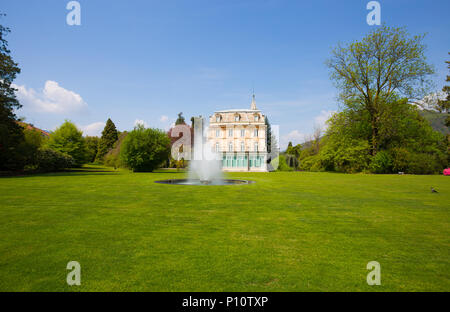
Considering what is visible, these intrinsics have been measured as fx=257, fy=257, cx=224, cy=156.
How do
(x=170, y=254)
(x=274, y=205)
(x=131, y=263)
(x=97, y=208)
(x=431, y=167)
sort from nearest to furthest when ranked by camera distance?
(x=131, y=263)
(x=170, y=254)
(x=97, y=208)
(x=274, y=205)
(x=431, y=167)

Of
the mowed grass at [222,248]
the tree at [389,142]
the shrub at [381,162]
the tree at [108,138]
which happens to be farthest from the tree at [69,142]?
the shrub at [381,162]

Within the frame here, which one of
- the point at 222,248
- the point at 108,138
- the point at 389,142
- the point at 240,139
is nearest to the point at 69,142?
the point at 108,138

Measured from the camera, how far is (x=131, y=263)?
3961mm

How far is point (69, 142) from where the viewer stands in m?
44.3

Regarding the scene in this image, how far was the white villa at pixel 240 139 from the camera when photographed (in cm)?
4900

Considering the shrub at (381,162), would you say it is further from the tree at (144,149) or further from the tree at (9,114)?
the tree at (9,114)

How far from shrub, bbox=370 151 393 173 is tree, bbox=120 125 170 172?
30.1 metres

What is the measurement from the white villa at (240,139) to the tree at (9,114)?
3008cm

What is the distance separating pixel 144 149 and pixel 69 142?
50.8 ft

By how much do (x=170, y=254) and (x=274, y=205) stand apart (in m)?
5.54

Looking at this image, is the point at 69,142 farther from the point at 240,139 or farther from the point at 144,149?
the point at 240,139
